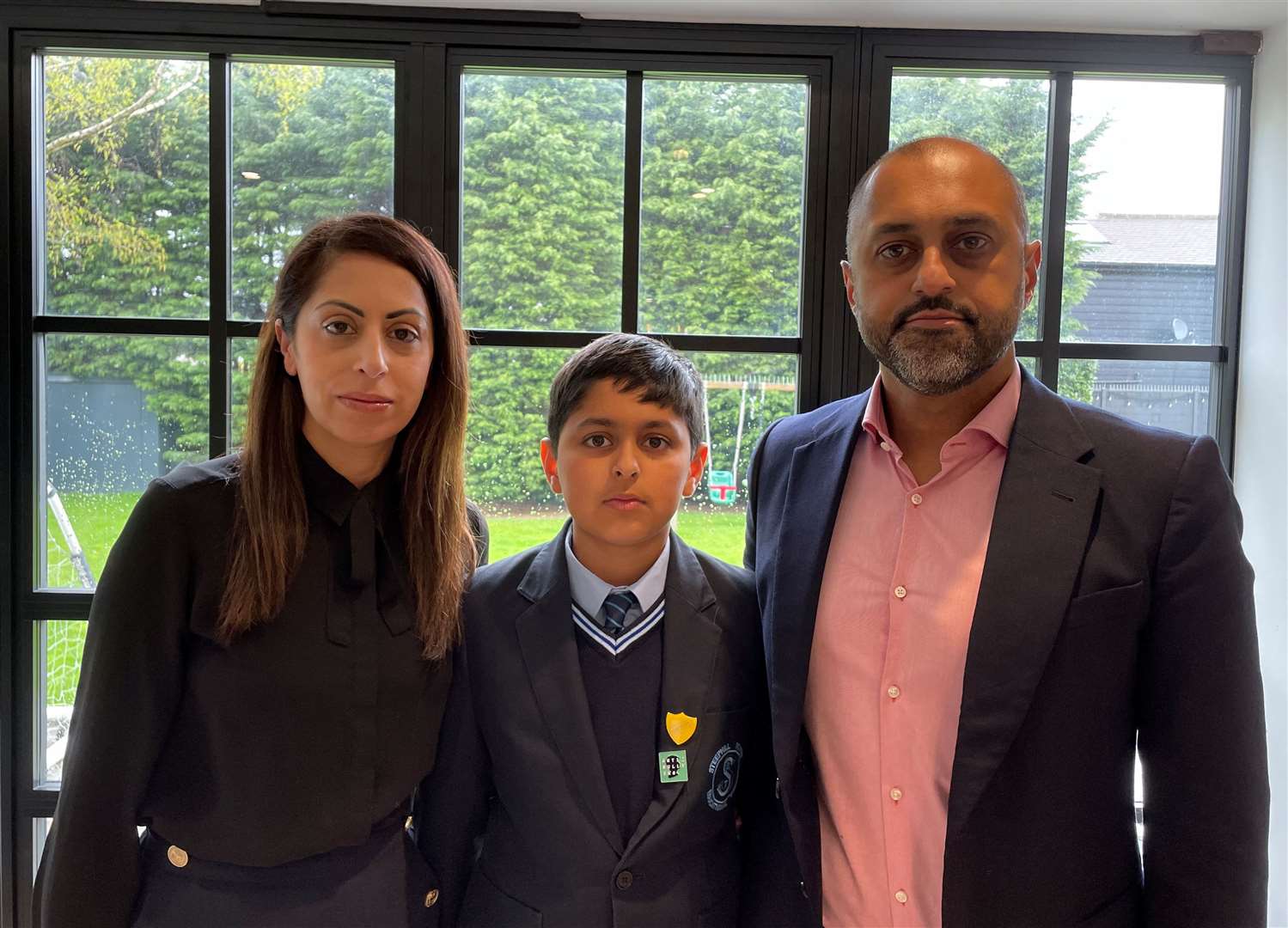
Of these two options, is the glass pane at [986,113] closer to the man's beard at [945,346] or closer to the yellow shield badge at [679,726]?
the man's beard at [945,346]

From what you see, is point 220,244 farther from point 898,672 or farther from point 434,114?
point 898,672

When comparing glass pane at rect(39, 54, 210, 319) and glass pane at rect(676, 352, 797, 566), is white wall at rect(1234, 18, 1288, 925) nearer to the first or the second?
glass pane at rect(676, 352, 797, 566)

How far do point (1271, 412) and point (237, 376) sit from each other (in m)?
2.90

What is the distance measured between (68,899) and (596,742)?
0.80 m

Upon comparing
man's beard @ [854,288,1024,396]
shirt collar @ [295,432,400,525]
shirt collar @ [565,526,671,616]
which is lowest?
shirt collar @ [565,526,671,616]

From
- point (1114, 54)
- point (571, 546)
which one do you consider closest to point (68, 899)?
point (571, 546)

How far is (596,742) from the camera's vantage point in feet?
4.71

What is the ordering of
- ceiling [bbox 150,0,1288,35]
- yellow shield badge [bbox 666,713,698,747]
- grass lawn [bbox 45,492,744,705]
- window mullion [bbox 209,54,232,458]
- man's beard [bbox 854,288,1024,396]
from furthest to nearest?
grass lawn [bbox 45,492,744,705] < window mullion [bbox 209,54,232,458] < ceiling [bbox 150,0,1288,35] < yellow shield badge [bbox 666,713,698,747] < man's beard [bbox 854,288,1024,396]

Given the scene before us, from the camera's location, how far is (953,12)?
8.01ft

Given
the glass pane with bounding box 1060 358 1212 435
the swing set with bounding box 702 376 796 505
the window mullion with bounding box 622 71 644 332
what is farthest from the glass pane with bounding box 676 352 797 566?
the glass pane with bounding box 1060 358 1212 435

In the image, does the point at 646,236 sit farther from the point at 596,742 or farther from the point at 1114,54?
the point at 596,742

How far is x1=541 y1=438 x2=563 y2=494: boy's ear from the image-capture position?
1595 millimetres

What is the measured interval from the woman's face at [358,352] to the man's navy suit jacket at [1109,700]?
943 millimetres

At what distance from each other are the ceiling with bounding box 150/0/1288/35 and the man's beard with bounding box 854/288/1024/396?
143cm
